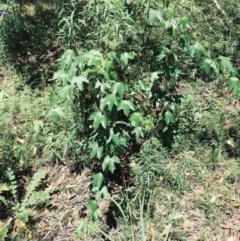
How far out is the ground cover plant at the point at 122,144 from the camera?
285cm

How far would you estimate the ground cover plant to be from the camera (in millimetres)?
2848

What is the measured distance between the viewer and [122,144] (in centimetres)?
293

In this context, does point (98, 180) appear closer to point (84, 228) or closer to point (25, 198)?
point (84, 228)

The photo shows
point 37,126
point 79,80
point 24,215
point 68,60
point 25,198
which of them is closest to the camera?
point 79,80

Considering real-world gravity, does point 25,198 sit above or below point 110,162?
below

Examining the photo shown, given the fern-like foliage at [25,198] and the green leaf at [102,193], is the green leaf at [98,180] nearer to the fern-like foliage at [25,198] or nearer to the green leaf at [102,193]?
the green leaf at [102,193]

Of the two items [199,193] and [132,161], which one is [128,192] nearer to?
[132,161]

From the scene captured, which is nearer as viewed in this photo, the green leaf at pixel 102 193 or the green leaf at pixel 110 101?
the green leaf at pixel 110 101

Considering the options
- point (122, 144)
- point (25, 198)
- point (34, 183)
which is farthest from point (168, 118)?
point (25, 198)

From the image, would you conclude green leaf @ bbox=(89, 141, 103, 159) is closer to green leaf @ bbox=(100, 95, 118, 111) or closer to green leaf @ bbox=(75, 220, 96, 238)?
green leaf @ bbox=(100, 95, 118, 111)

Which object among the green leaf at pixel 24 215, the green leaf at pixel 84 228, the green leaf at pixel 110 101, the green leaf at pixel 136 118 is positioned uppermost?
the green leaf at pixel 110 101

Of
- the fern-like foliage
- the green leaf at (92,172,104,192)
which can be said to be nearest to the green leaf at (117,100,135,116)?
the green leaf at (92,172,104,192)

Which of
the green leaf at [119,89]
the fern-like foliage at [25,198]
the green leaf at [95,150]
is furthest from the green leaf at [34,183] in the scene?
the green leaf at [119,89]

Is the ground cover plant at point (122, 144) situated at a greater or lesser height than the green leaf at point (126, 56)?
lesser
